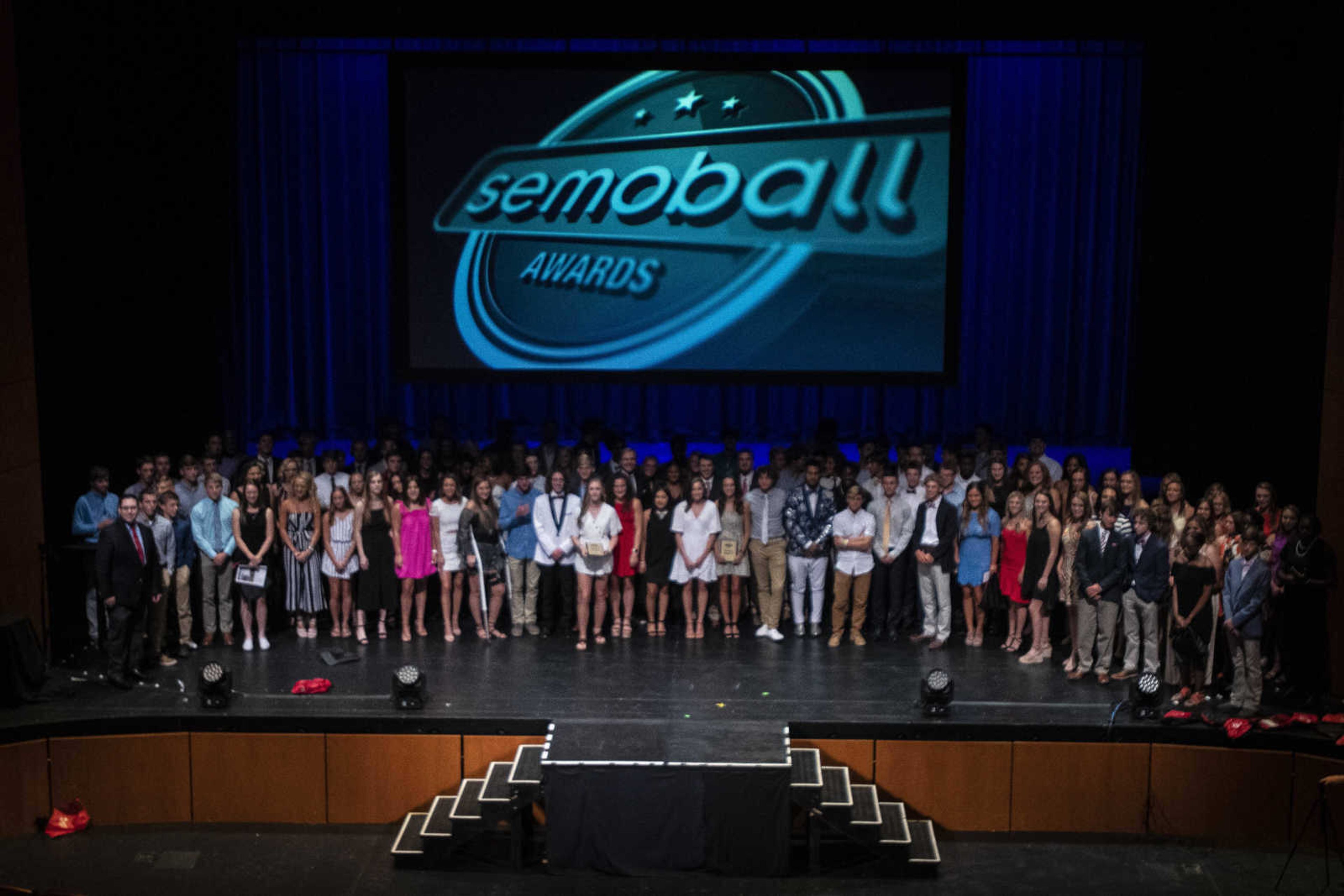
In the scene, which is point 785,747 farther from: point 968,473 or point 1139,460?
point 1139,460

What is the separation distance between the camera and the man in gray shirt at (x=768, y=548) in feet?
33.7

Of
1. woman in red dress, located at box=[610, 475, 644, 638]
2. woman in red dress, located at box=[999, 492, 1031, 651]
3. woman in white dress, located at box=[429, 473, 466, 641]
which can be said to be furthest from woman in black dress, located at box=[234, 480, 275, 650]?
woman in red dress, located at box=[999, 492, 1031, 651]

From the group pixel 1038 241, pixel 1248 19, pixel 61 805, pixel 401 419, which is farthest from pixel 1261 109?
pixel 61 805

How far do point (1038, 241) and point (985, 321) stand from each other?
0.98 metres

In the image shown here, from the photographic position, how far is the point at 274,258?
14.4 meters

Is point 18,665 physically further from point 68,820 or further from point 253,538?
point 253,538

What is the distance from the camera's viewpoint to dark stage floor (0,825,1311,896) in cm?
783

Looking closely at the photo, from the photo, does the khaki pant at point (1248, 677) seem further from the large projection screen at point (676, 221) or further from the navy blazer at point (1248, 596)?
the large projection screen at point (676, 221)

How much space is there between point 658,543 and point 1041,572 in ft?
9.01

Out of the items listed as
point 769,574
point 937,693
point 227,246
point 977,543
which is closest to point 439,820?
point 937,693

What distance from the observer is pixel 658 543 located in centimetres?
1023

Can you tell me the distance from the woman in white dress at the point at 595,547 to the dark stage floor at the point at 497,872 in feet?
7.85

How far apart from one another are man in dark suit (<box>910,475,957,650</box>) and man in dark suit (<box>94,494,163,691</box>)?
5324mm

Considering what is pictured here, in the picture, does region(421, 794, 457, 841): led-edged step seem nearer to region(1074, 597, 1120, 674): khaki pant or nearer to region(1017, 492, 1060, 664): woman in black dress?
region(1017, 492, 1060, 664): woman in black dress
